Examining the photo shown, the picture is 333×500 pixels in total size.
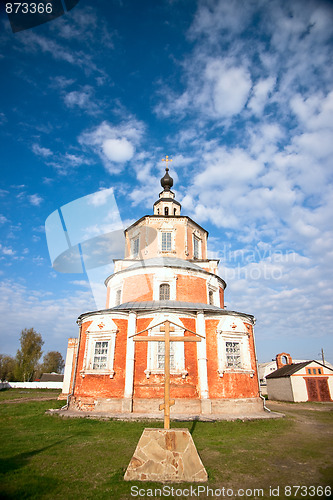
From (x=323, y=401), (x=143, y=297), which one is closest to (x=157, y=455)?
(x=143, y=297)

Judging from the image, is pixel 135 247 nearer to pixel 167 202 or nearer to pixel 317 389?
pixel 167 202

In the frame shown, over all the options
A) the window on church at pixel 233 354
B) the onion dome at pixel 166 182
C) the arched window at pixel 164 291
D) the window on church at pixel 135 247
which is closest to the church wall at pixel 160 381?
the window on church at pixel 233 354

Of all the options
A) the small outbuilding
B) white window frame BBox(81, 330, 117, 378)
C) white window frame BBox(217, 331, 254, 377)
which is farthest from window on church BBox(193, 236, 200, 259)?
the small outbuilding

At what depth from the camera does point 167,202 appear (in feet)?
87.1

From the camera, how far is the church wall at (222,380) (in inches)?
593

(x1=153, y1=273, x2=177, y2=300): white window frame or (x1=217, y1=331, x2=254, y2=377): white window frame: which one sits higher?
(x1=153, y1=273, x2=177, y2=300): white window frame

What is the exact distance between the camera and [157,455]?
6.12 metres

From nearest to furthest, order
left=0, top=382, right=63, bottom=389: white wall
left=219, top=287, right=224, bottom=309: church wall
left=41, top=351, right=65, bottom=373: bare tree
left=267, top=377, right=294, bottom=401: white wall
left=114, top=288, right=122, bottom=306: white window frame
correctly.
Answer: left=114, top=288, right=122, bottom=306: white window frame, left=219, top=287, right=224, bottom=309: church wall, left=267, top=377, right=294, bottom=401: white wall, left=0, top=382, right=63, bottom=389: white wall, left=41, top=351, right=65, bottom=373: bare tree

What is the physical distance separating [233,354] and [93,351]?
7.80m

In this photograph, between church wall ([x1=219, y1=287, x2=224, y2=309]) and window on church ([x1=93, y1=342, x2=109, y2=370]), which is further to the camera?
church wall ([x1=219, y1=287, x2=224, y2=309])

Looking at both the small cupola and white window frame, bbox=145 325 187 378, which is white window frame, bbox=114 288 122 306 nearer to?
white window frame, bbox=145 325 187 378

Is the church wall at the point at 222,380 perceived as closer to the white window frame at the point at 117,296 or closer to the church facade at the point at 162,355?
the church facade at the point at 162,355

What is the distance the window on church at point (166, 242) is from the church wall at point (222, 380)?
8.47 metres

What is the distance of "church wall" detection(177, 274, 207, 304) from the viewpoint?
1909cm
